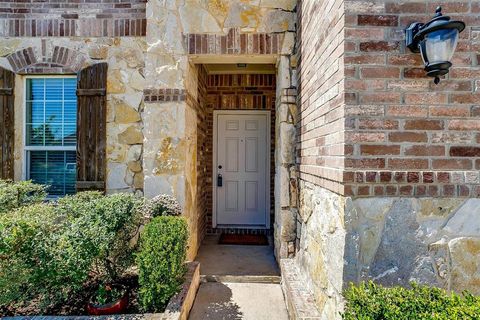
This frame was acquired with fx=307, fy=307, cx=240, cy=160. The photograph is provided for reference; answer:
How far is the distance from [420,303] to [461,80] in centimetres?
124

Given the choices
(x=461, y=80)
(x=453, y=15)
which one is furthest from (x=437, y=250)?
(x=453, y=15)

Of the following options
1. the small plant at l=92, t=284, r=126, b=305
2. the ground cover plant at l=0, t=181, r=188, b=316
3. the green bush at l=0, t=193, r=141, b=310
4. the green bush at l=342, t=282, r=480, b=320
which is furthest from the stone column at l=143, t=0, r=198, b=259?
the green bush at l=342, t=282, r=480, b=320

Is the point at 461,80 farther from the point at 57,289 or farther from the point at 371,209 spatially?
the point at 57,289

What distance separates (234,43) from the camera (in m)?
3.32

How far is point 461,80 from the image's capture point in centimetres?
175

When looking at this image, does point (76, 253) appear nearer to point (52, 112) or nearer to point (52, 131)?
point (52, 131)

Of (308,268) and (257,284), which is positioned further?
(257,284)

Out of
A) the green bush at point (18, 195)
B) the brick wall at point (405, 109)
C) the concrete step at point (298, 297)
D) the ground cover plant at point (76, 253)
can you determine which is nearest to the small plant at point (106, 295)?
the ground cover plant at point (76, 253)

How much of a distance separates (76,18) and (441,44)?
12.6ft

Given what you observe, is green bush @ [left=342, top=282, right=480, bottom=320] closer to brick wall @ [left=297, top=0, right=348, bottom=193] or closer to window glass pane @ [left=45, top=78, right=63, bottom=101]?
brick wall @ [left=297, top=0, right=348, bottom=193]

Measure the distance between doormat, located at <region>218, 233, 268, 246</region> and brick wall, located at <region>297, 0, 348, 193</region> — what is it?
73.6 inches

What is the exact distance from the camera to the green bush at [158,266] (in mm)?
2473

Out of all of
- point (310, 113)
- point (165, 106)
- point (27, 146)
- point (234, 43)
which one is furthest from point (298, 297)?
point (27, 146)

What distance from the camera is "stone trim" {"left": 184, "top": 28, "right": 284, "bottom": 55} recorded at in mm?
3316
